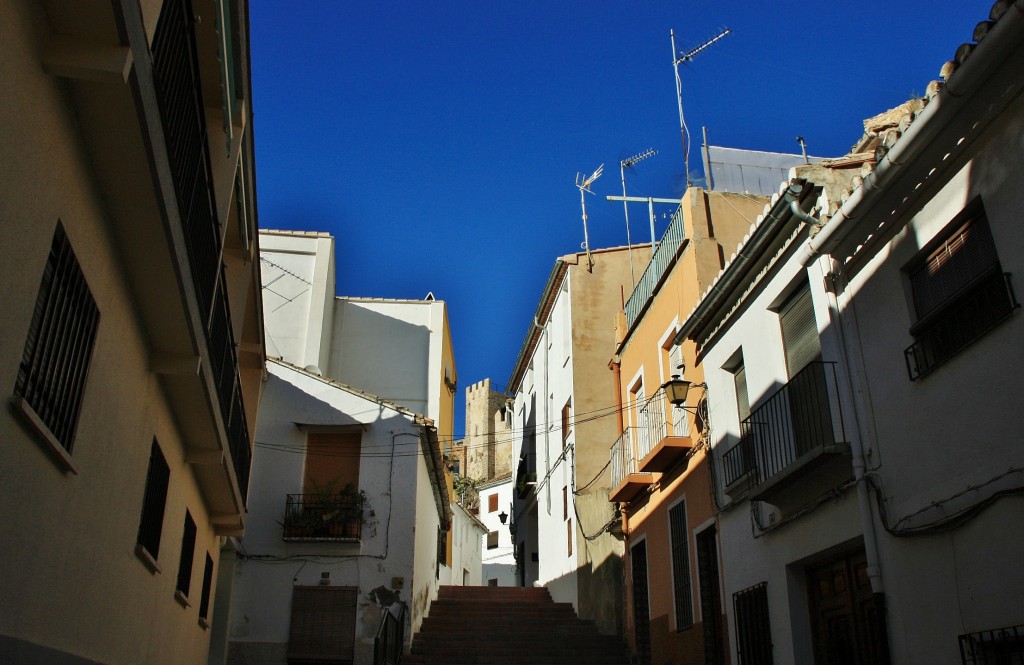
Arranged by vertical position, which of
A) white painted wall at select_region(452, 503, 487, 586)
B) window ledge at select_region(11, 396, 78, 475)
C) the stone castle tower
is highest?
the stone castle tower

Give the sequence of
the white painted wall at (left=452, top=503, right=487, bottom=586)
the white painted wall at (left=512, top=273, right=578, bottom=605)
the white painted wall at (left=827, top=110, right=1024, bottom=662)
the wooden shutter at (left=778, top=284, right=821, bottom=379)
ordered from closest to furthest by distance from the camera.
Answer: the white painted wall at (left=827, top=110, right=1024, bottom=662), the wooden shutter at (left=778, top=284, right=821, bottom=379), the white painted wall at (left=512, top=273, right=578, bottom=605), the white painted wall at (left=452, top=503, right=487, bottom=586)

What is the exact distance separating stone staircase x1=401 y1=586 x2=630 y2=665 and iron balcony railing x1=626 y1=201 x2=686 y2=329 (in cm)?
582

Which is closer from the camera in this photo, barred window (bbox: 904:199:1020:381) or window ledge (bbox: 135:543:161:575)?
barred window (bbox: 904:199:1020:381)

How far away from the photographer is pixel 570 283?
23.7m

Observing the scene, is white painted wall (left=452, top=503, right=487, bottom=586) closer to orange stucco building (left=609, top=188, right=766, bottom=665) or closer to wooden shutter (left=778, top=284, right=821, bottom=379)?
orange stucco building (left=609, top=188, right=766, bottom=665)

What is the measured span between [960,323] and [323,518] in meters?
12.7

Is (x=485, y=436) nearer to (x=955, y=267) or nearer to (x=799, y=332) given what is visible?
(x=799, y=332)

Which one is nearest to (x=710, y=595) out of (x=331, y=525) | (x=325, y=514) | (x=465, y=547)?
(x=331, y=525)

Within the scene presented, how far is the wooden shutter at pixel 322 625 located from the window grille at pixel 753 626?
Result: 7940mm

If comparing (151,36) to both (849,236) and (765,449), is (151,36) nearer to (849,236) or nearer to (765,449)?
(849,236)

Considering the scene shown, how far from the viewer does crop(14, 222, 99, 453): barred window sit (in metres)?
4.82

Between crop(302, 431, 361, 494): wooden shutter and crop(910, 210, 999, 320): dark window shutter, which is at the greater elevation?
crop(302, 431, 361, 494): wooden shutter

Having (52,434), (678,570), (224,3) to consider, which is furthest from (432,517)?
(52,434)

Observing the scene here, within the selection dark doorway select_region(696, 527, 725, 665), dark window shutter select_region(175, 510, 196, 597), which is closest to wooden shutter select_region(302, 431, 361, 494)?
dark window shutter select_region(175, 510, 196, 597)
